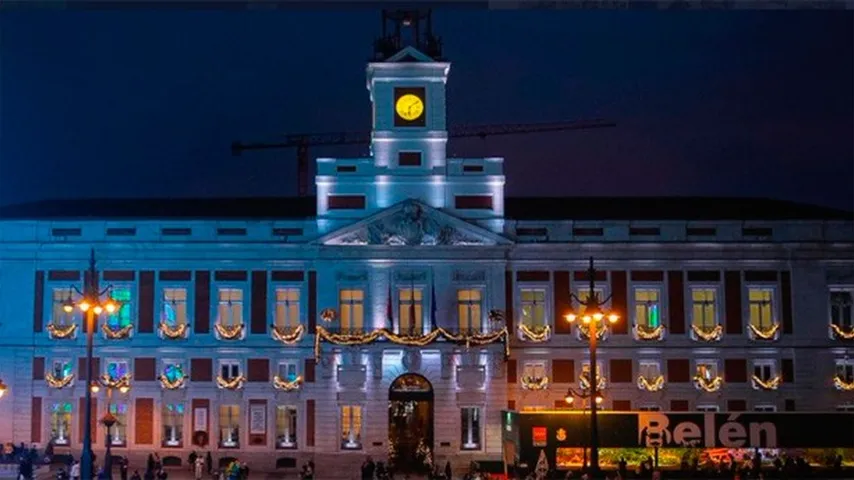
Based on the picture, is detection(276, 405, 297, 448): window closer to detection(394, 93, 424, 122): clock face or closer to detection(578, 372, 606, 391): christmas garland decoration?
detection(578, 372, 606, 391): christmas garland decoration

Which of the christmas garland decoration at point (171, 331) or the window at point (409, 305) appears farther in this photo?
the christmas garland decoration at point (171, 331)

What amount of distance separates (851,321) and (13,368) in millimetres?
34670

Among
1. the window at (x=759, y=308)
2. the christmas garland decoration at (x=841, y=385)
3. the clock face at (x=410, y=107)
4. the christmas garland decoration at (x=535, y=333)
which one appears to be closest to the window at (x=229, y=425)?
the christmas garland decoration at (x=535, y=333)

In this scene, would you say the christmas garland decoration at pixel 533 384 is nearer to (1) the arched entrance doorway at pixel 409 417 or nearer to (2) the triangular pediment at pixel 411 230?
(1) the arched entrance doorway at pixel 409 417

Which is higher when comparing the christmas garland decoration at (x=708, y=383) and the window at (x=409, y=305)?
the window at (x=409, y=305)

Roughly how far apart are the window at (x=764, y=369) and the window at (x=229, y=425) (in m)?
21.4

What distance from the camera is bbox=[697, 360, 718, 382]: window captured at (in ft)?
187

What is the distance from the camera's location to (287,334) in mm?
56656

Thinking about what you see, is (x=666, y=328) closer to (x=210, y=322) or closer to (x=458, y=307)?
(x=458, y=307)

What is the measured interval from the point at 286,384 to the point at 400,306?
221 inches

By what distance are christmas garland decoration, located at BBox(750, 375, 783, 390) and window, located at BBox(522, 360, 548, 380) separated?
856 cm

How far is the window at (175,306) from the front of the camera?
57.2 m

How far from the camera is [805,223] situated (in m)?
57.4

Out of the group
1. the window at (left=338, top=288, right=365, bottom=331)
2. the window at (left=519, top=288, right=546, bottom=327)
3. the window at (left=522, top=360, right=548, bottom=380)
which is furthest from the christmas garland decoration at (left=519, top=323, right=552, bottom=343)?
the window at (left=338, top=288, right=365, bottom=331)
